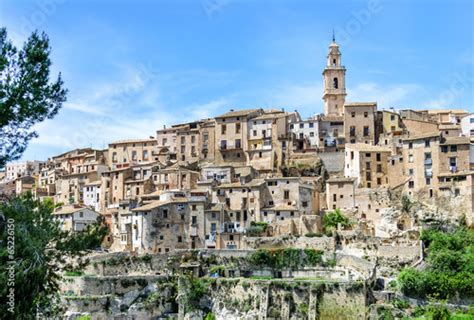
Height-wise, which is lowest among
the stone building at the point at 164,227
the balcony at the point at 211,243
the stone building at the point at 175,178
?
the balcony at the point at 211,243

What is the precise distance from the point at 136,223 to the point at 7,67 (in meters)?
39.5

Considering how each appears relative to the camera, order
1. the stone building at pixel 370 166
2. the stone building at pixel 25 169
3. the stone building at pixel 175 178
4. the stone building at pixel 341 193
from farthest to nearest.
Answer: the stone building at pixel 25 169 → the stone building at pixel 175 178 → the stone building at pixel 370 166 → the stone building at pixel 341 193

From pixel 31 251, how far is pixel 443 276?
33.2 m

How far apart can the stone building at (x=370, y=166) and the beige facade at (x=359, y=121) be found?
5550 mm

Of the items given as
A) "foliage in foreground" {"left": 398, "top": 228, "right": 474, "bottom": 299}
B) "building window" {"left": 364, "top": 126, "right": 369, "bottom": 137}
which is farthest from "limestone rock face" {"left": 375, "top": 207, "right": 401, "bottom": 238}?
"building window" {"left": 364, "top": 126, "right": 369, "bottom": 137}

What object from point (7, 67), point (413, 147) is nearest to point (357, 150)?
point (413, 147)

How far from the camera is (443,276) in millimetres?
43594

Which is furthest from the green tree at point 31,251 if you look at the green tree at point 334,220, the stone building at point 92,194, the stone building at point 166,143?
the stone building at point 166,143

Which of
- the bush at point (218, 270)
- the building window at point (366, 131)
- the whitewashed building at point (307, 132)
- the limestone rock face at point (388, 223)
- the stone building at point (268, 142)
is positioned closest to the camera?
the bush at point (218, 270)

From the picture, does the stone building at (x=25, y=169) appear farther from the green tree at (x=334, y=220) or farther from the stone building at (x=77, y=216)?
the green tree at (x=334, y=220)

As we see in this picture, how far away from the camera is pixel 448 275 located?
143ft

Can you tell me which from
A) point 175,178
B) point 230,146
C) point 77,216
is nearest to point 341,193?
point 230,146

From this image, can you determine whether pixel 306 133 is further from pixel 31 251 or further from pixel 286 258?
pixel 31 251

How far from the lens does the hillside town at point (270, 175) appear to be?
54.1 metres
